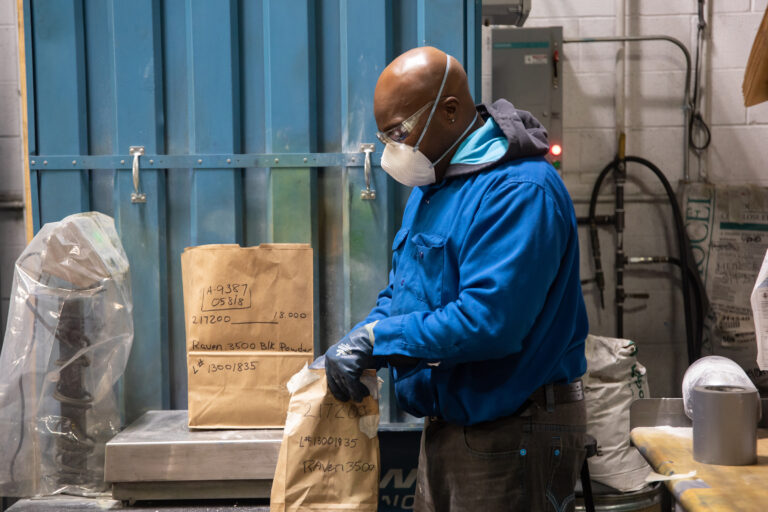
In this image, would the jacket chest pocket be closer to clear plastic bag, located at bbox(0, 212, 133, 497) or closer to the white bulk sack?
clear plastic bag, located at bbox(0, 212, 133, 497)

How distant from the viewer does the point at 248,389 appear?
81.6 inches

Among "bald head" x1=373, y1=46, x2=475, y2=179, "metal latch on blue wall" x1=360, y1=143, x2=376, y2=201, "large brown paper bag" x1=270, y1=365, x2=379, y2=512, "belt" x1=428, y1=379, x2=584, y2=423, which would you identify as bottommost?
"large brown paper bag" x1=270, y1=365, x2=379, y2=512

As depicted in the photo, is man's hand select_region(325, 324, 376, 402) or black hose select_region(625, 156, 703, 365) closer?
man's hand select_region(325, 324, 376, 402)

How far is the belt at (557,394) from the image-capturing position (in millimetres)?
1473

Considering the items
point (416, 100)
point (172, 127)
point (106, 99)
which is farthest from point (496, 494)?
point (106, 99)

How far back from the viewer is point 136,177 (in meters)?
2.24

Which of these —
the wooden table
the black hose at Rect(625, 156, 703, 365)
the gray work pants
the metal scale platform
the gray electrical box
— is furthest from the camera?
the black hose at Rect(625, 156, 703, 365)

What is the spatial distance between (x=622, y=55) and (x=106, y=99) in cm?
260

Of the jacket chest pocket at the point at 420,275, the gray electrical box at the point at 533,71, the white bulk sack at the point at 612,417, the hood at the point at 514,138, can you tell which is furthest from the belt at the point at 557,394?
the gray electrical box at the point at 533,71

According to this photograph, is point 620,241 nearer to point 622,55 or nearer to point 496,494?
point 622,55

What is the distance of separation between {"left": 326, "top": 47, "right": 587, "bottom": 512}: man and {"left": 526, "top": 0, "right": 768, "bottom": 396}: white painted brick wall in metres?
2.38

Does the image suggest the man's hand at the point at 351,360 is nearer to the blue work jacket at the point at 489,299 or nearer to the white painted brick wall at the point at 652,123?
the blue work jacket at the point at 489,299

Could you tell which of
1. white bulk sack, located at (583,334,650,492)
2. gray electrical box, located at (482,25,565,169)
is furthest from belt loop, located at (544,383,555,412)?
gray electrical box, located at (482,25,565,169)

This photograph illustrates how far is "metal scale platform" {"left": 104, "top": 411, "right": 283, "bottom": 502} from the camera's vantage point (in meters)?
2.01
